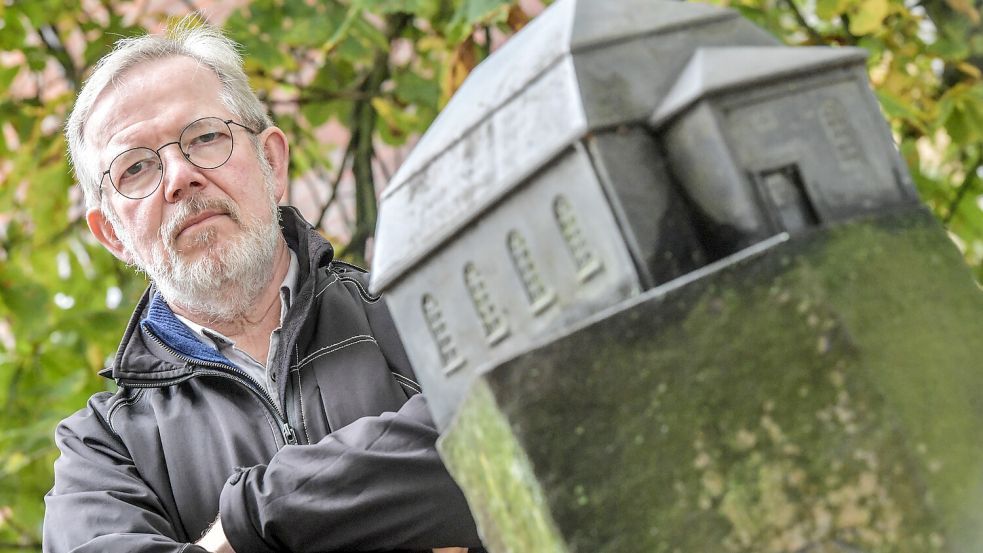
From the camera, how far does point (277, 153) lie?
2.58 meters

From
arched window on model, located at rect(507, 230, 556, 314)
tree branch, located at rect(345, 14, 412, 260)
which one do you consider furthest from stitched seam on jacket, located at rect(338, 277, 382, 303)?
tree branch, located at rect(345, 14, 412, 260)

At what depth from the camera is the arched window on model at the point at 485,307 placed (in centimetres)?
128

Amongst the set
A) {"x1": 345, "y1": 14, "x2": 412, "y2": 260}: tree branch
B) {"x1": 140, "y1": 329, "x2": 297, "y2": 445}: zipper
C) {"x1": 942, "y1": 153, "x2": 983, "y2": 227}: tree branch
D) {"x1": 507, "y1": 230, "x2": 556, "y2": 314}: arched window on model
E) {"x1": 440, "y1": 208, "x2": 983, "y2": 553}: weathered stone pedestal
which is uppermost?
{"x1": 345, "y1": 14, "x2": 412, "y2": 260}: tree branch

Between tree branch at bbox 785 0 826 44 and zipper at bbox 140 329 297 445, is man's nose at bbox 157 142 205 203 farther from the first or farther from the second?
tree branch at bbox 785 0 826 44

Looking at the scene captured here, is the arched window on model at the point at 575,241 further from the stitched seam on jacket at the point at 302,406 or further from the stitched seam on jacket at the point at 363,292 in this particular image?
the stitched seam on jacket at the point at 363,292

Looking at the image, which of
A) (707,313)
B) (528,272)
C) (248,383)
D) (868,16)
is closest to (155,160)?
(248,383)

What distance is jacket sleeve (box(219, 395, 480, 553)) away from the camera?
1831mm

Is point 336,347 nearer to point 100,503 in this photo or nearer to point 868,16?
point 100,503

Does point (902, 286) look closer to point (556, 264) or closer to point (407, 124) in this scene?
point (556, 264)

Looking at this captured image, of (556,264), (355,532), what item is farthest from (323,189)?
(556,264)

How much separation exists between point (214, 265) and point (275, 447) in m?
0.38

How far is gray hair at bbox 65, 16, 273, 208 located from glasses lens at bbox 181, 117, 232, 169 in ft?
0.28

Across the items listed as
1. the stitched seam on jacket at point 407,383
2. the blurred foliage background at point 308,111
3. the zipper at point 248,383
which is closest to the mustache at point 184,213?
the zipper at point 248,383

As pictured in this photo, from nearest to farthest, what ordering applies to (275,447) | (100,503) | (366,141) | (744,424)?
1. (744,424)
2. (100,503)
3. (275,447)
4. (366,141)
